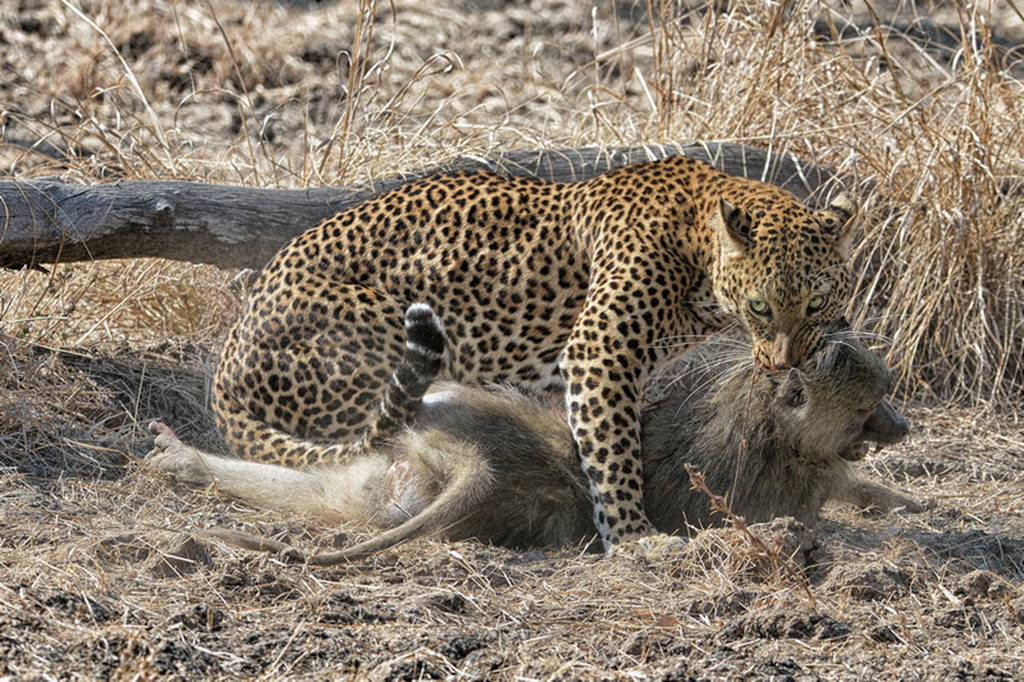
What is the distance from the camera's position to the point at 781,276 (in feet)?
16.6

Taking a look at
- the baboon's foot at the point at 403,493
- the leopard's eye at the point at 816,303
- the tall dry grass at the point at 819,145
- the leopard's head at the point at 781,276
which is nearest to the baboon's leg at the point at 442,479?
the baboon's foot at the point at 403,493

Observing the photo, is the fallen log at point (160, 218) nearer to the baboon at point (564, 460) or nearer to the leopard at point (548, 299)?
the leopard at point (548, 299)

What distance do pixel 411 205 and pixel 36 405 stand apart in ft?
6.24

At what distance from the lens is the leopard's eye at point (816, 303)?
16.7 feet

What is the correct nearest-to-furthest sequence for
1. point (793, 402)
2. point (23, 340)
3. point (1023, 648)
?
1. point (1023, 648)
2. point (793, 402)
3. point (23, 340)

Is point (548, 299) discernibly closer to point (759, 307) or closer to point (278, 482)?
point (759, 307)

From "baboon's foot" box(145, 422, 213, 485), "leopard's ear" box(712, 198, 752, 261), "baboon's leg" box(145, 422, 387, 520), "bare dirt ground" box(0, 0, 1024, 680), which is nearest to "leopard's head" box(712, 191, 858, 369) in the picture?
"leopard's ear" box(712, 198, 752, 261)

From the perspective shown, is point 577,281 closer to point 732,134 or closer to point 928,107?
point 732,134

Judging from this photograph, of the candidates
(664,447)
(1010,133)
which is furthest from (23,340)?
(1010,133)

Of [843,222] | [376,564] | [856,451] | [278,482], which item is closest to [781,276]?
[843,222]

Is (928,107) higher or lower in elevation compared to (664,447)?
higher

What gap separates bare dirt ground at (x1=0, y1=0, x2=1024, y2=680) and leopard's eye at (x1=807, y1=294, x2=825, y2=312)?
0.88 metres

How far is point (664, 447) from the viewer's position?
211 inches

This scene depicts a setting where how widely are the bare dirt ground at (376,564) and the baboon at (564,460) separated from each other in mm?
140
